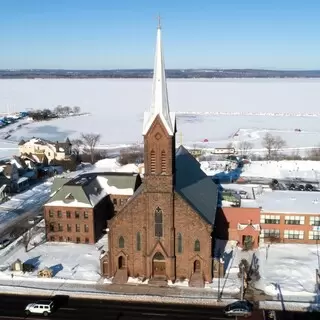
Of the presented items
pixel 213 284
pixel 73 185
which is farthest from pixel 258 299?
pixel 73 185

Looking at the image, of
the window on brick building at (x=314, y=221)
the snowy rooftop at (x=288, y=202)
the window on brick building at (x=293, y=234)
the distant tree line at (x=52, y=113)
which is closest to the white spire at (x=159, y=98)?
the snowy rooftop at (x=288, y=202)

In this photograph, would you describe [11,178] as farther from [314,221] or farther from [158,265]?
[314,221]

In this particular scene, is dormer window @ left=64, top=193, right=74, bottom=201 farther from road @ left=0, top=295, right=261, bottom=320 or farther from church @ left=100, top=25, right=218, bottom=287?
road @ left=0, top=295, right=261, bottom=320

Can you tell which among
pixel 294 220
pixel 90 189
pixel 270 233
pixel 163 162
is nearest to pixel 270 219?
pixel 270 233

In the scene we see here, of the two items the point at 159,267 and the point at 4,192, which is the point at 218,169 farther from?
the point at 159,267

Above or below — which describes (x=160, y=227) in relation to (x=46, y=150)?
above

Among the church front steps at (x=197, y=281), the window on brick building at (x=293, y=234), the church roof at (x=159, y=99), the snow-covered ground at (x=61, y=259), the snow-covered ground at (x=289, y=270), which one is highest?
the church roof at (x=159, y=99)

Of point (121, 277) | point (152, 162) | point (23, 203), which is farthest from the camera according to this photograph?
point (23, 203)

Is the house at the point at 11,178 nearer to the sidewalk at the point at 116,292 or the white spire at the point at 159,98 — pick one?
the sidewalk at the point at 116,292
